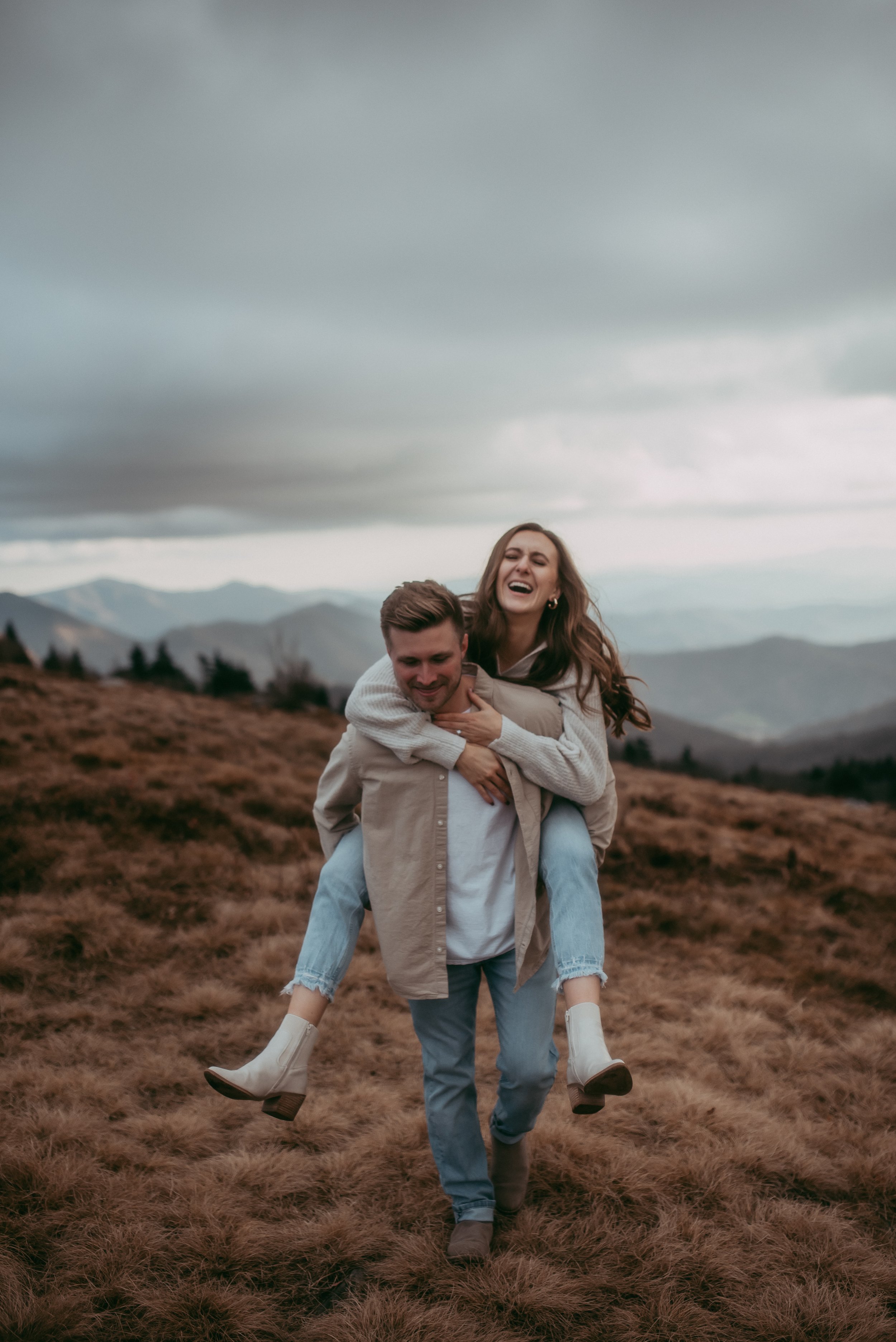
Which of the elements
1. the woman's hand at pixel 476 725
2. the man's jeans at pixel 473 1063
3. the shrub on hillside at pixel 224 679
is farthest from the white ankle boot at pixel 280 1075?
the shrub on hillside at pixel 224 679

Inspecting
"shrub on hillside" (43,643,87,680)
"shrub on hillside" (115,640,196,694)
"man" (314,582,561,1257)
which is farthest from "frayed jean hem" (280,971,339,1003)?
"shrub on hillside" (115,640,196,694)

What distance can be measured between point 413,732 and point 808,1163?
10.1 feet

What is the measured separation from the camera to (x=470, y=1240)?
9.95ft

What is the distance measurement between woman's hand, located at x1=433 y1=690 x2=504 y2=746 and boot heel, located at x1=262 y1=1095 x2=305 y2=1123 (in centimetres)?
125

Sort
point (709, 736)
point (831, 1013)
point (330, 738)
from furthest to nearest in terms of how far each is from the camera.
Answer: point (709, 736)
point (330, 738)
point (831, 1013)

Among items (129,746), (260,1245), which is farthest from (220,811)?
(260,1245)

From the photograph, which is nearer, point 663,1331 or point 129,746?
point 663,1331

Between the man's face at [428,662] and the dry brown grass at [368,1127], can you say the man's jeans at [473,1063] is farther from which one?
the man's face at [428,662]

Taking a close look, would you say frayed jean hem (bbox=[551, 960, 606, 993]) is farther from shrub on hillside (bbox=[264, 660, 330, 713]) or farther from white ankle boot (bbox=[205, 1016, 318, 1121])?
shrub on hillside (bbox=[264, 660, 330, 713])

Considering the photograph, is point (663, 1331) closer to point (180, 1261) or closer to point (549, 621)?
point (180, 1261)

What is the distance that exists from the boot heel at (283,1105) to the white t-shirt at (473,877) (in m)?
0.66

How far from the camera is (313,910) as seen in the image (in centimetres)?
276

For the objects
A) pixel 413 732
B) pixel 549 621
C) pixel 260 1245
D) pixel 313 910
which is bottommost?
pixel 260 1245

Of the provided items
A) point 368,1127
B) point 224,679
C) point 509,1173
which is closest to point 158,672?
point 224,679
